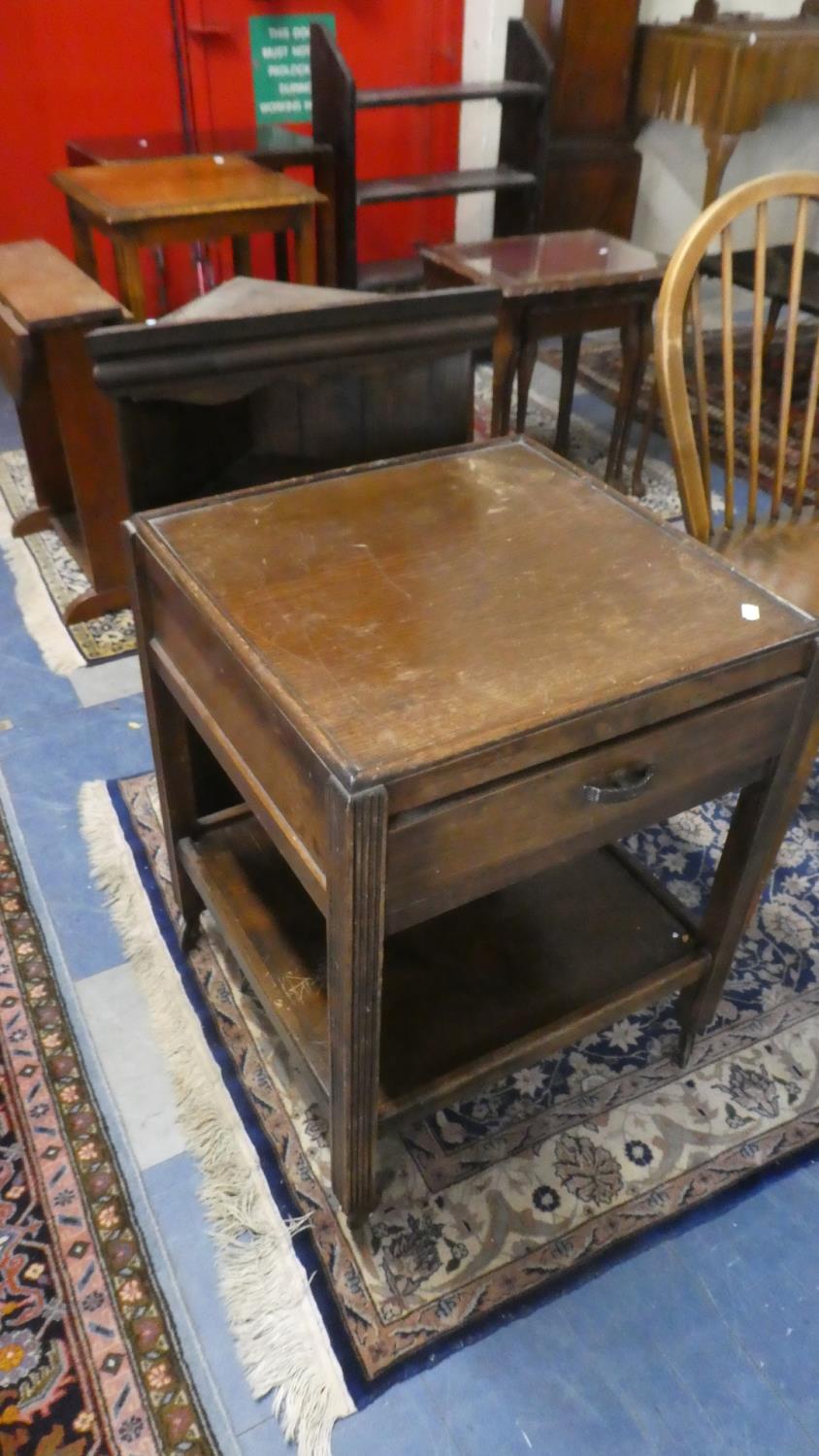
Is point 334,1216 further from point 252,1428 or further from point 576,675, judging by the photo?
point 576,675

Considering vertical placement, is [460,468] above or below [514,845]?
above

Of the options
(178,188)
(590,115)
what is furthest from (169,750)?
(590,115)

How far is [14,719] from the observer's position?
1.83 metres

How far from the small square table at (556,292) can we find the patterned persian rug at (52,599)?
3.19 ft

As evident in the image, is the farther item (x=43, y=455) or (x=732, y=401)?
(x=43, y=455)

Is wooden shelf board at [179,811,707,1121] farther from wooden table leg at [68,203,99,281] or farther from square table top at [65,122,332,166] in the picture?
square table top at [65,122,332,166]

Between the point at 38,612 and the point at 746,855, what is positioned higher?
the point at 746,855

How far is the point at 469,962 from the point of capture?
1172 mm

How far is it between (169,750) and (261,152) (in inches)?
89.7

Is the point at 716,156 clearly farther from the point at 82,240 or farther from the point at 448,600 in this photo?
the point at 448,600

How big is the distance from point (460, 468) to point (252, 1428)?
0.99m

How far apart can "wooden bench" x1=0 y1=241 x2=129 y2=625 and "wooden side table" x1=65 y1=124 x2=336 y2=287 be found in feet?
2.51

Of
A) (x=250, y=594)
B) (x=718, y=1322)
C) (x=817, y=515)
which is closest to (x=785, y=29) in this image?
(x=817, y=515)

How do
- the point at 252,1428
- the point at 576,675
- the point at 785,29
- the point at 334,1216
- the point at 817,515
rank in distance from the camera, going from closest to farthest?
the point at 576,675 → the point at 252,1428 → the point at 334,1216 → the point at 817,515 → the point at 785,29
